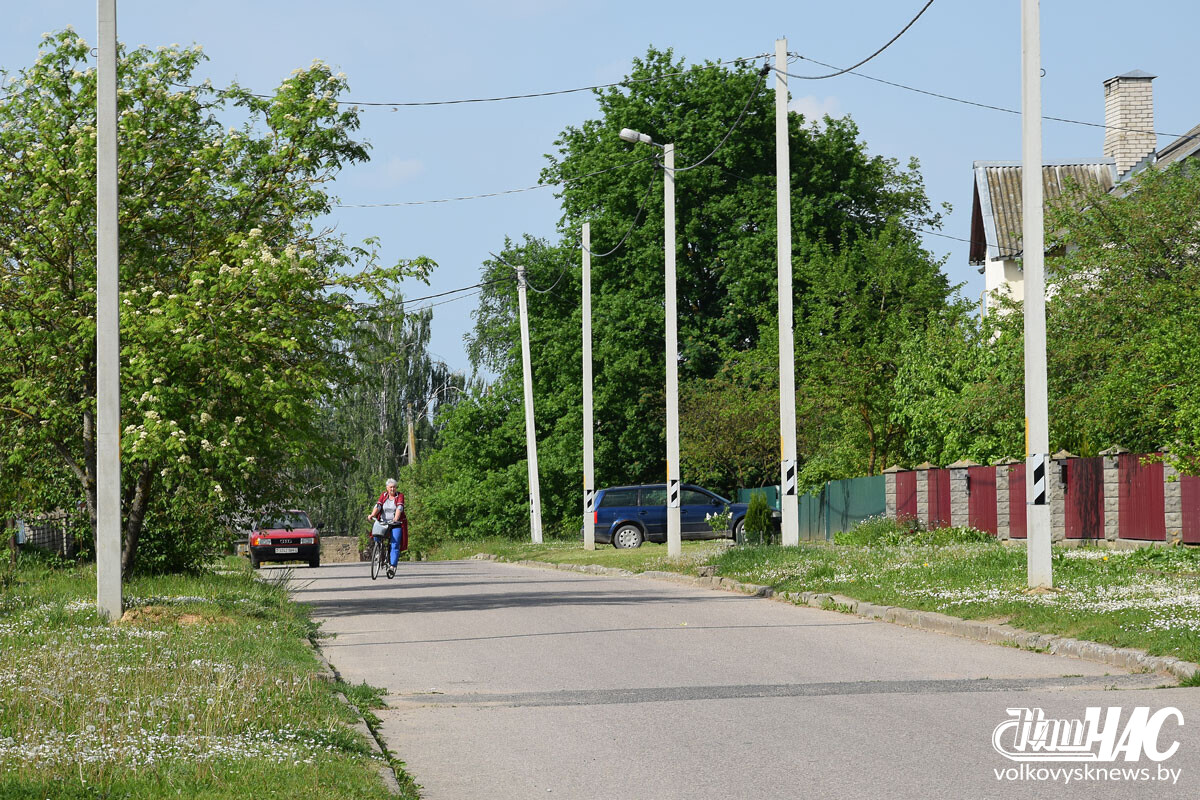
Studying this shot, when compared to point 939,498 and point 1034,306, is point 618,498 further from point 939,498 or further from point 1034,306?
point 1034,306

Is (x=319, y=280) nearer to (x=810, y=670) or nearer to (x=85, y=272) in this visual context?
(x=85, y=272)

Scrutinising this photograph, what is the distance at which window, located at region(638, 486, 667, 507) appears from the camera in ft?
131

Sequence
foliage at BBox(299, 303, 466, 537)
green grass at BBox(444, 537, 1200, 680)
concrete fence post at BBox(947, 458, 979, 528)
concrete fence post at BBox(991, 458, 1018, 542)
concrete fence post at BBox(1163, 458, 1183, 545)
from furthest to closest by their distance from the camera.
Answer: foliage at BBox(299, 303, 466, 537), concrete fence post at BBox(947, 458, 979, 528), concrete fence post at BBox(991, 458, 1018, 542), concrete fence post at BBox(1163, 458, 1183, 545), green grass at BBox(444, 537, 1200, 680)

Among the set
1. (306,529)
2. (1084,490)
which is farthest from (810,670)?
(306,529)

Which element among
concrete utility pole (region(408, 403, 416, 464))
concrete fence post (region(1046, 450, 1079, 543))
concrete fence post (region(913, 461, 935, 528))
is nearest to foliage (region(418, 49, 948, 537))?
concrete fence post (region(913, 461, 935, 528))

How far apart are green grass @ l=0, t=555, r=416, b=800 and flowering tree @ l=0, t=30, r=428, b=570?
3.34 metres

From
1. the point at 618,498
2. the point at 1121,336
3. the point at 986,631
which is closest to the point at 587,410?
the point at 618,498

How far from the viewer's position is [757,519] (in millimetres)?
Result: 30844

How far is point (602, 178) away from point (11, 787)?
43.0 meters

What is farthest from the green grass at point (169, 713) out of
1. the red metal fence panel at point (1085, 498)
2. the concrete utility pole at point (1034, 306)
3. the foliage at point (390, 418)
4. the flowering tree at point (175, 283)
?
the foliage at point (390, 418)

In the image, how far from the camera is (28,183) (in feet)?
56.3

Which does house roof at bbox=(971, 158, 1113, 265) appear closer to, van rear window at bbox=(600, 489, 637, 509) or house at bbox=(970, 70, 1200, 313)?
house at bbox=(970, 70, 1200, 313)

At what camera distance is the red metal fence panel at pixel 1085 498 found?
2489 centimetres

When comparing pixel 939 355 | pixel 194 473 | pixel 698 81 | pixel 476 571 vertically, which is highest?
pixel 698 81
